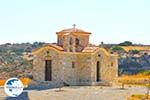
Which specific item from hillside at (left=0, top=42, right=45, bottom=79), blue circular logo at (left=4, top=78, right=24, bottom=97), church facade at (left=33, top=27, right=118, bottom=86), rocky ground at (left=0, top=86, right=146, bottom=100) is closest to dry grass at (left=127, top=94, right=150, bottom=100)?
rocky ground at (left=0, top=86, right=146, bottom=100)

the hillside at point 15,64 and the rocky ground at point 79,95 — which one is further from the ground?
the rocky ground at point 79,95

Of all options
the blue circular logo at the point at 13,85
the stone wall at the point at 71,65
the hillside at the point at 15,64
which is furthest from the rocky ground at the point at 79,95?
the hillside at the point at 15,64

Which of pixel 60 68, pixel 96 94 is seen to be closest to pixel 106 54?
pixel 60 68

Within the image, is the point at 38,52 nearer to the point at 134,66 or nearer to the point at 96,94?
the point at 96,94

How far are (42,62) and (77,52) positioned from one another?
3.12 metres

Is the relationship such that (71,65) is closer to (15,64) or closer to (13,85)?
(13,85)

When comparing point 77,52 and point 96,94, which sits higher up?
point 77,52

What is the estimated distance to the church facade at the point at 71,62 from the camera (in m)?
40.7

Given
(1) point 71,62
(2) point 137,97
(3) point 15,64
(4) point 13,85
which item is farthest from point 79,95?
(3) point 15,64

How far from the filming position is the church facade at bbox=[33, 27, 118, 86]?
40.7 m

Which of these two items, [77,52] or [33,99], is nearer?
[33,99]

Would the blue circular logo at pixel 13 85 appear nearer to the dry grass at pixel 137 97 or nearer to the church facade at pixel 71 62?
the dry grass at pixel 137 97

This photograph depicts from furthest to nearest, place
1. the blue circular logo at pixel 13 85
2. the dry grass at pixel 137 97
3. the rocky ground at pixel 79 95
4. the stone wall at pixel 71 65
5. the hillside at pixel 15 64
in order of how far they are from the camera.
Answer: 1. the hillside at pixel 15 64
2. the stone wall at pixel 71 65
3. the dry grass at pixel 137 97
4. the rocky ground at pixel 79 95
5. the blue circular logo at pixel 13 85

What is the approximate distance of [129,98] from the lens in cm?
3147
